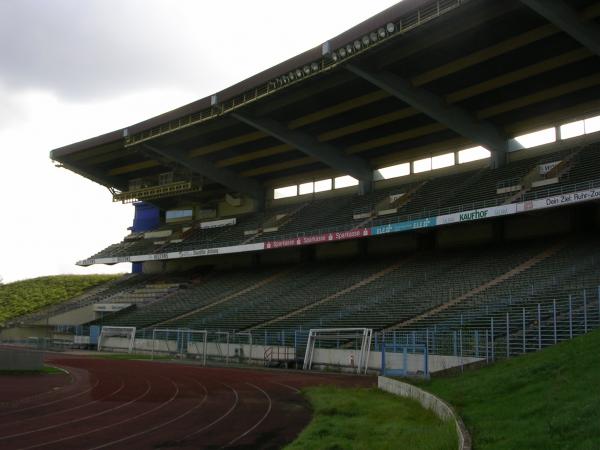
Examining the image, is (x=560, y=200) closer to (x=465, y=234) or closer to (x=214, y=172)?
(x=465, y=234)

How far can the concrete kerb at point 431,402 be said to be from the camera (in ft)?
26.2

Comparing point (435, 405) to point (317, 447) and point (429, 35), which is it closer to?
point (317, 447)

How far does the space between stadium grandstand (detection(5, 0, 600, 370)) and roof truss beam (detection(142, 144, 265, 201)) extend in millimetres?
140

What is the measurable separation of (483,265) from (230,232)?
71.9 ft

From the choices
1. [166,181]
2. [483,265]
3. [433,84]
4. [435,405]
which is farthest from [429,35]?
[166,181]

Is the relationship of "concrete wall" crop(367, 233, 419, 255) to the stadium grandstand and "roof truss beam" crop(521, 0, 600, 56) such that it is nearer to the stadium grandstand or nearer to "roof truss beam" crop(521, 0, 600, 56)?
the stadium grandstand

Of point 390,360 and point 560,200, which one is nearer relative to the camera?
point 390,360

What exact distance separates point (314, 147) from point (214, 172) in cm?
1010

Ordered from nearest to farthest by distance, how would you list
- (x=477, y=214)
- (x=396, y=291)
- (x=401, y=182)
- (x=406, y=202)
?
(x=477, y=214) → (x=396, y=291) → (x=406, y=202) → (x=401, y=182)

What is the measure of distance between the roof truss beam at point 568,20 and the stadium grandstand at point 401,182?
0.07 metres

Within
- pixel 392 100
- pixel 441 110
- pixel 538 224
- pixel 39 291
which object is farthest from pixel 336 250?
pixel 39 291

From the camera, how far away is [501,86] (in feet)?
97.9

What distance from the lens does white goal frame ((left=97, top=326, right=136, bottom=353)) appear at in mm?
37062

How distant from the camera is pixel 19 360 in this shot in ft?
73.6
